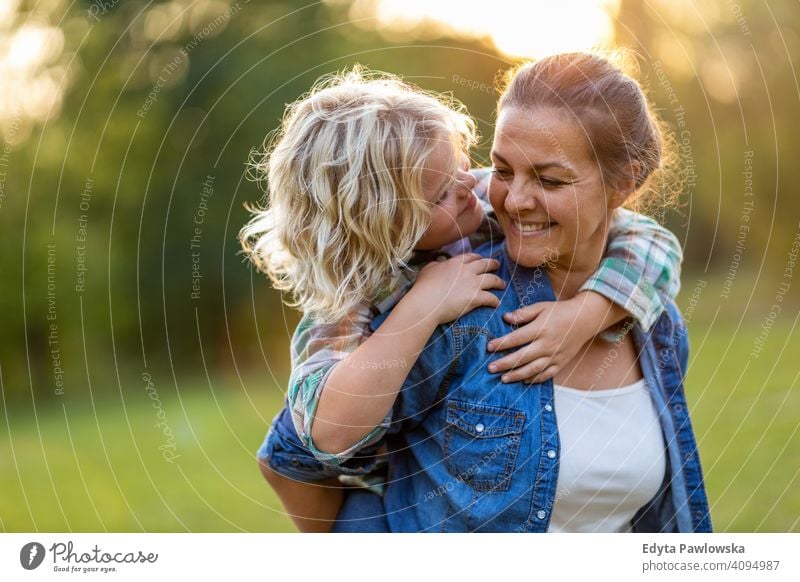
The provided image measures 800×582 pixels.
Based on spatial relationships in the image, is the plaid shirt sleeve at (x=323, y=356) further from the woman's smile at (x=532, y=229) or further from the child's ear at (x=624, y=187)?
the child's ear at (x=624, y=187)

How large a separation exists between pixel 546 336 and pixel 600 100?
62 cm

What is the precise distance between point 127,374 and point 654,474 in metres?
10.9

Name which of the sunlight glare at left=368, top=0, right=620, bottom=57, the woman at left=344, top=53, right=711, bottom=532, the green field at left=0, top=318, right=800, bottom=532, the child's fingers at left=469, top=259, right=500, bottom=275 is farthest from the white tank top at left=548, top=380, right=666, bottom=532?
the green field at left=0, top=318, right=800, bottom=532

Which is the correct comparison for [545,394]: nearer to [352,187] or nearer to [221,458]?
[352,187]

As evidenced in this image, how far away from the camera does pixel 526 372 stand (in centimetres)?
222

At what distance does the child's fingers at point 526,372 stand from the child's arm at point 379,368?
0.19 meters

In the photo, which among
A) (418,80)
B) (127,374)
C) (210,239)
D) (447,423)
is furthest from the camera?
(127,374)

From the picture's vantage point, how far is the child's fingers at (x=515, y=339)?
2.22 meters

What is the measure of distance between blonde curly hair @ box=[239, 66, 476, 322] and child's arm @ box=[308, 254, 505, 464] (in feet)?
0.37

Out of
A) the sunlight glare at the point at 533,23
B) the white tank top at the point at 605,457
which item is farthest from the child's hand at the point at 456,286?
the sunlight glare at the point at 533,23

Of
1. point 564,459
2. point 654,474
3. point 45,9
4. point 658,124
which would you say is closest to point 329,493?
point 564,459

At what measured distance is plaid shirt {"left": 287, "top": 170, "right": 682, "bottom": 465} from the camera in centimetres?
214

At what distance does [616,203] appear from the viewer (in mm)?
2438

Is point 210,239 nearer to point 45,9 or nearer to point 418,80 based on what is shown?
point 45,9
